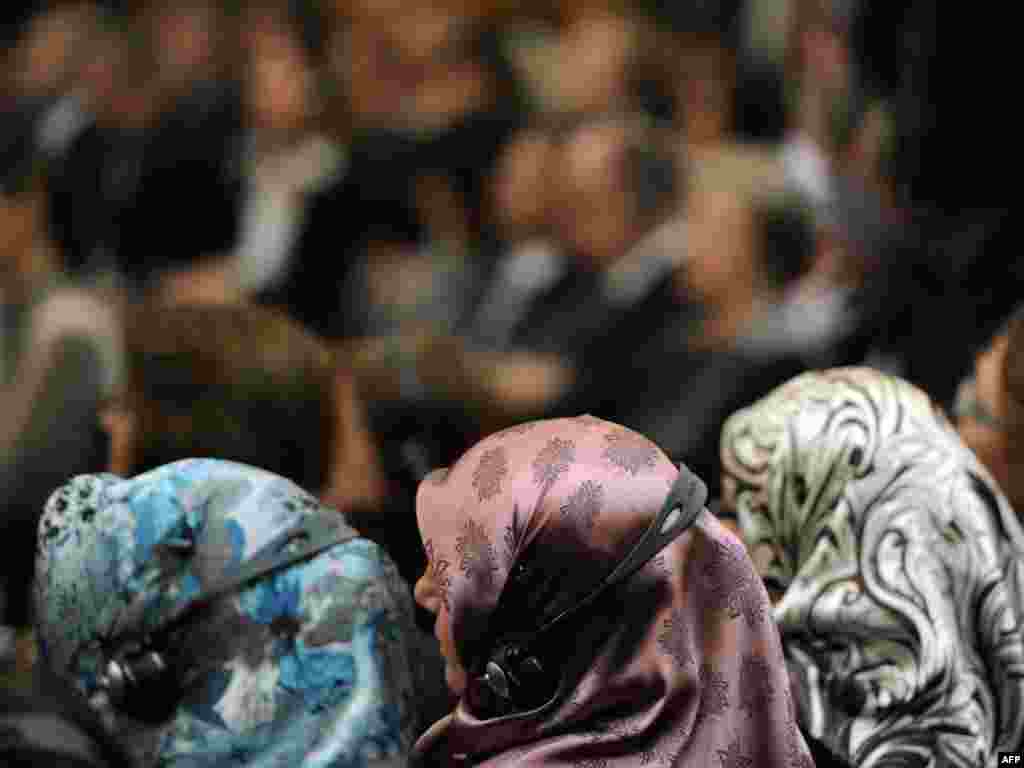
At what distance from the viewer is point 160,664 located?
7.14 feet

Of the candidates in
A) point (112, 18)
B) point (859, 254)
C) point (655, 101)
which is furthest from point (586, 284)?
point (112, 18)

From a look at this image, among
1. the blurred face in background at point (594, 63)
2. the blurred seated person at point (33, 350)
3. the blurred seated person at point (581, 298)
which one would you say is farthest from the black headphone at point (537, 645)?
the blurred face in background at point (594, 63)

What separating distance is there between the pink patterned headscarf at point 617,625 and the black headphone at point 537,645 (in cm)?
2

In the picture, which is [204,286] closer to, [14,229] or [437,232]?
[14,229]

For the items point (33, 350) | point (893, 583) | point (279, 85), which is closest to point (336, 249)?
point (279, 85)

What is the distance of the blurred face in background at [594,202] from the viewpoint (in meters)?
3.67

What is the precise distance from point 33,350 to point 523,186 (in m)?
1.03

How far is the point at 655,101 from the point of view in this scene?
12.5 feet

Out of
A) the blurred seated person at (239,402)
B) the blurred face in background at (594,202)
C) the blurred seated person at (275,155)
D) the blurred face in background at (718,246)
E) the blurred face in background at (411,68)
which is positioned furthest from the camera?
the blurred face in background at (718,246)

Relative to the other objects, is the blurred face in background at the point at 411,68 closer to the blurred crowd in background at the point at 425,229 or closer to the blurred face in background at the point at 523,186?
the blurred crowd in background at the point at 425,229

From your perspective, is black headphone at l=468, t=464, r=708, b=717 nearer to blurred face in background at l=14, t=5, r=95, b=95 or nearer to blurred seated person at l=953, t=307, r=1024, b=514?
blurred seated person at l=953, t=307, r=1024, b=514

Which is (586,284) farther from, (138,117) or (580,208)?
(138,117)

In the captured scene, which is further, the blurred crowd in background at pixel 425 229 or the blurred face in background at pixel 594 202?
the blurred face in background at pixel 594 202

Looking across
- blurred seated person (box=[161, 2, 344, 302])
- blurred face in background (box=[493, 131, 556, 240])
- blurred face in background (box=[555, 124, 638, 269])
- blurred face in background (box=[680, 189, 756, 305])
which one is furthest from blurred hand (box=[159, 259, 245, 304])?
blurred face in background (box=[680, 189, 756, 305])
